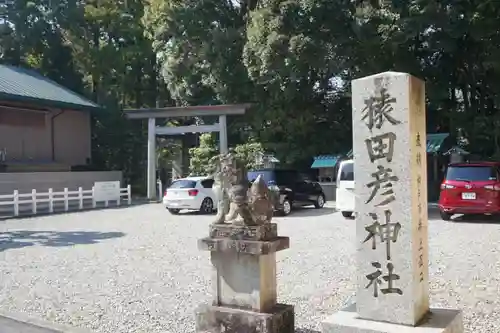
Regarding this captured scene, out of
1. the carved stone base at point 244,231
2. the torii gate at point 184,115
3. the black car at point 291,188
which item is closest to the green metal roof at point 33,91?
the torii gate at point 184,115

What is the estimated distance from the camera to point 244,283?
4801mm

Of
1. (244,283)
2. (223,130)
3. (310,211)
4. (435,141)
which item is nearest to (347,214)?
(310,211)

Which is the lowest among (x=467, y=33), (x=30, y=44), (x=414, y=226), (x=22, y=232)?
(x=22, y=232)

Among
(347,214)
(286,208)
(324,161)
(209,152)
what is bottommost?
(347,214)

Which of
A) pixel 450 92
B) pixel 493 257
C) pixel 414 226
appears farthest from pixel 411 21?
pixel 414 226

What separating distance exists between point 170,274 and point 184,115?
17.8 m

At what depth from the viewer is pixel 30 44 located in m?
32.3

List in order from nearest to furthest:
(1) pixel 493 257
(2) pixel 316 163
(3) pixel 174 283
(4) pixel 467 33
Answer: (3) pixel 174 283, (1) pixel 493 257, (4) pixel 467 33, (2) pixel 316 163

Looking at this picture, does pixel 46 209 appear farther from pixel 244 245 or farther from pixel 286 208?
pixel 244 245

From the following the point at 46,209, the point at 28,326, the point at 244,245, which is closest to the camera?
the point at 244,245

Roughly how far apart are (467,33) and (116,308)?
56.9 feet

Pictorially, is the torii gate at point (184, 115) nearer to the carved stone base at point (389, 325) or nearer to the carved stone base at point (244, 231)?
the carved stone base at point (244, 231)

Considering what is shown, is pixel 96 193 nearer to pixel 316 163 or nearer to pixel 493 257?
pixel 316 163

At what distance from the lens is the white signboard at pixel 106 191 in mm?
23094
